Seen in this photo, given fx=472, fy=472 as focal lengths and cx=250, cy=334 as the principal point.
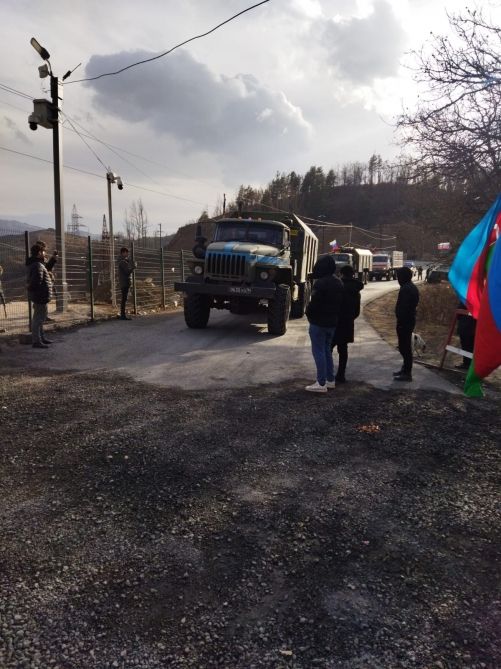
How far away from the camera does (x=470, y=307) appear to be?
577cm

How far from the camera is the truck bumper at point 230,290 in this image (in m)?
10.4

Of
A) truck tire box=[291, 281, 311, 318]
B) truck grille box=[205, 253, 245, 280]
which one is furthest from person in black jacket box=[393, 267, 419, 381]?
truck tire box=[291, 281, 311, 318]

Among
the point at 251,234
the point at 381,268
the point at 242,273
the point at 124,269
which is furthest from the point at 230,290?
the point at 381,268

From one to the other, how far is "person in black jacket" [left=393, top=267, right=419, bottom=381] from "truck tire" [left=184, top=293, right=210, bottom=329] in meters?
5.20

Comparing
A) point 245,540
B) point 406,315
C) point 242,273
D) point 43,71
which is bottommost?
point 245,540

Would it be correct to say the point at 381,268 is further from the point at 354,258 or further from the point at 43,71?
the point at 43,71

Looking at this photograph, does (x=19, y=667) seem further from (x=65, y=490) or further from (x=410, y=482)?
(x=410, y=482)

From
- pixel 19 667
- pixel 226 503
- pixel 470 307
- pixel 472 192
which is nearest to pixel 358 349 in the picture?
pixel 470 307

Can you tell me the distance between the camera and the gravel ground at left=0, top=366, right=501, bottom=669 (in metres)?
A: 2.15

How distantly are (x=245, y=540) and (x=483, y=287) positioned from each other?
4.12 m

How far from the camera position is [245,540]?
9.70 ft

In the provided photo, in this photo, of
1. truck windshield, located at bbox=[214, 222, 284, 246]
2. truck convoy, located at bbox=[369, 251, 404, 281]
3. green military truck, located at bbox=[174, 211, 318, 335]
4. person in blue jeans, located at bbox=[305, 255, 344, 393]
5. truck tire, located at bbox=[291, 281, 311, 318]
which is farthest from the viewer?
truck convoy, located at bbox=[369, 251, 404, 281]

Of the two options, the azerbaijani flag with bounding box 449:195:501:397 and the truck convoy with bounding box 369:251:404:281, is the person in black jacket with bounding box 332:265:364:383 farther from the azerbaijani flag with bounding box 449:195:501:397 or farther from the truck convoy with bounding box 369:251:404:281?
the truck convoy with bounding box 369:251:404:281

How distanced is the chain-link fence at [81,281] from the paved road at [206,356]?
1.54m
